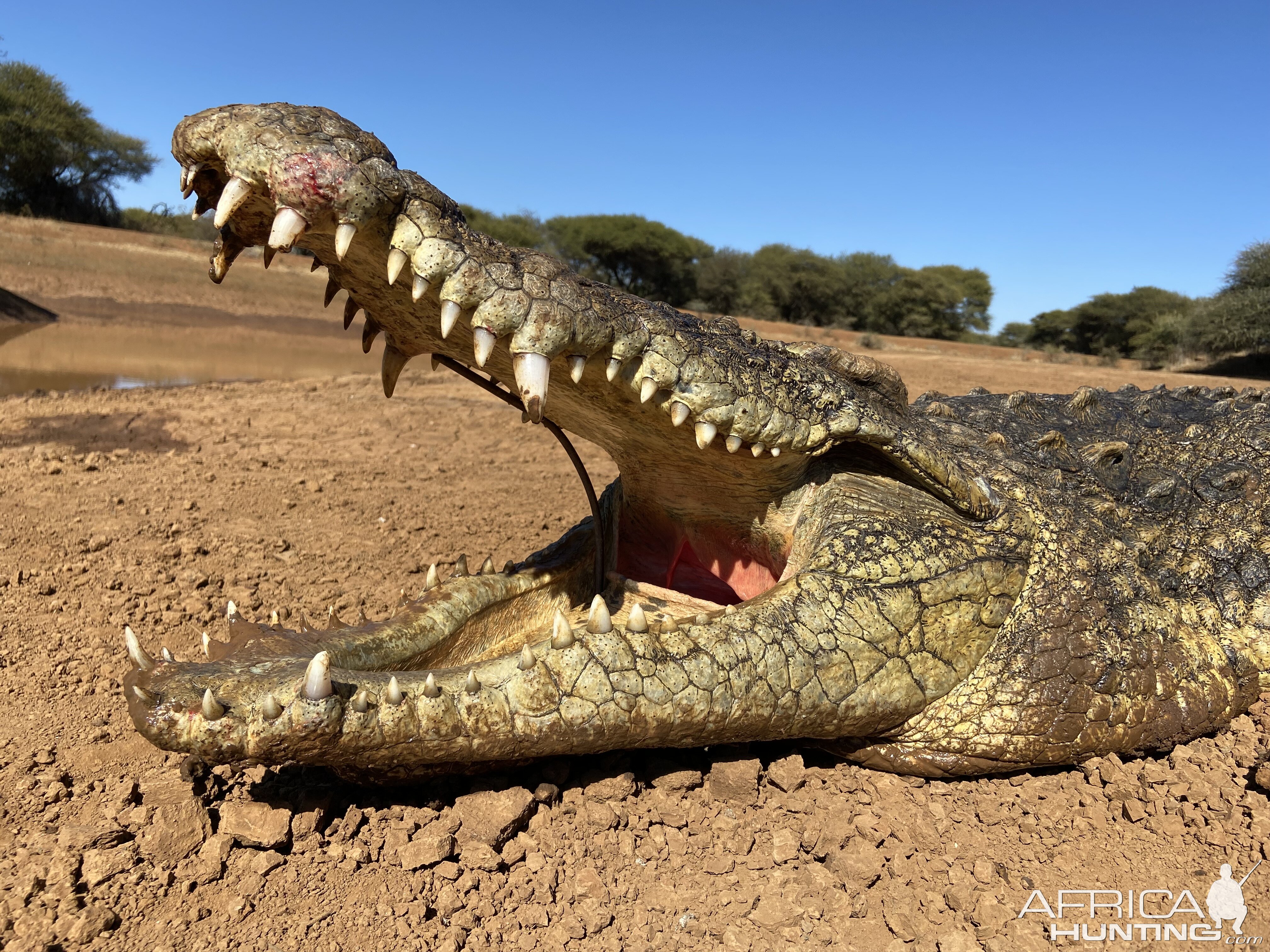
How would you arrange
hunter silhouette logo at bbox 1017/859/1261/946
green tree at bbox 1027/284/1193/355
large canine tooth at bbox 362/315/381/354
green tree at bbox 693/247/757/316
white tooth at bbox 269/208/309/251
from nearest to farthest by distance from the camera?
white tooth at bbox 269/208/309/251 → hunter silhouette logo at bbox 1017/859/1261/946 → large canine tooth at bbox 362/315/381/354 → green tree at bbox 1027/284/1193/355 → green tree at bbox 693/247/757/316

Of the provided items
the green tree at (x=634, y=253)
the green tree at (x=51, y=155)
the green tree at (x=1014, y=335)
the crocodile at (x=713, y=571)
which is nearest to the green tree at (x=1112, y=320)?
the green tree at (x=1014, y=335)

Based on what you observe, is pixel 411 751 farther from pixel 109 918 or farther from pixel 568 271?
pixel 568 271

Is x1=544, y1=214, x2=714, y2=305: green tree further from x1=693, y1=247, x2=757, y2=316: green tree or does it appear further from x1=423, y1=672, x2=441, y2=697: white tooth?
x1=423, y1=672, x2=441, y2=697: white tooth

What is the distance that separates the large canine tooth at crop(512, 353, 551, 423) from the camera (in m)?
1.81

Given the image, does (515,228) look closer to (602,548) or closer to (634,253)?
(634,253)

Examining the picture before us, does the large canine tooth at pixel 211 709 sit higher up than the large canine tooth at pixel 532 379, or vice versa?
the large canine tooth at pixel 532 379

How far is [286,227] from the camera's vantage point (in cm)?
164

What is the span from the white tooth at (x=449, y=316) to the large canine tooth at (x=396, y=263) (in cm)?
11

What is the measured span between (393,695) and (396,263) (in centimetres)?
97

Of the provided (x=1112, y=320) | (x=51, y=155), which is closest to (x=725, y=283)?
(x=1112, y=320)

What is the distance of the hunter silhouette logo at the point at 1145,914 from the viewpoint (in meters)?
1.97

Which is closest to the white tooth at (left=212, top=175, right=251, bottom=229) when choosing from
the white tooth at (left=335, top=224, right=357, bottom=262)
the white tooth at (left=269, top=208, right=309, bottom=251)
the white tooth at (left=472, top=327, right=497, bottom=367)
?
the white tooth at (left=269, top=208, right=309, bottom=251)

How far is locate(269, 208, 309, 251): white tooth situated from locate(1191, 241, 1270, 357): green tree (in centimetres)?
3414

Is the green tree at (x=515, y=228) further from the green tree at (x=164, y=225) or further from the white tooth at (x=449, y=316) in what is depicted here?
the white tooth at (x=449, y=316)
